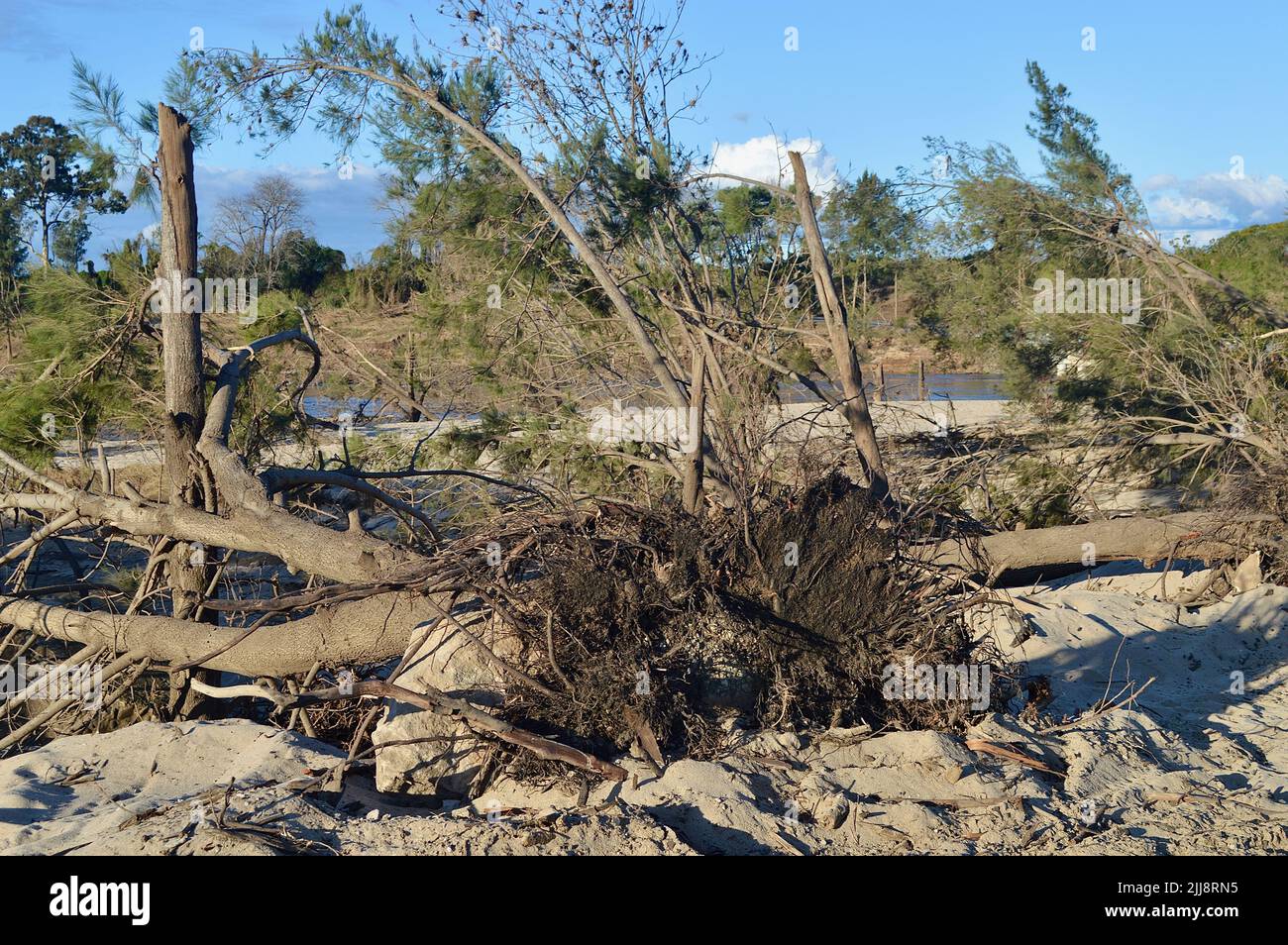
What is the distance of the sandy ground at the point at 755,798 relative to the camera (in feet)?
12.7

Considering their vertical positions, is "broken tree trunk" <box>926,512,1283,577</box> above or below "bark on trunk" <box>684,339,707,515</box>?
below

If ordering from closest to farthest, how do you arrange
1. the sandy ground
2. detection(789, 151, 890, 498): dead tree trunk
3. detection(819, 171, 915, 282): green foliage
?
the sandy ground, detection(789, 151, 890, 498): dead tree trunk, detection(819, 171, 915, 282): green foliage

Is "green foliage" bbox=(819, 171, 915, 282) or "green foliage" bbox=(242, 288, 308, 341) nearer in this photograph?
"green foliage" bbox=(242, 288, 308, 341)

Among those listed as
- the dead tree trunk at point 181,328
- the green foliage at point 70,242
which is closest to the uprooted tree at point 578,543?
the dead tree trunk at point 181,328

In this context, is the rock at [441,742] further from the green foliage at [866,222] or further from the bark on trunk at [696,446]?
the green foliage at [866,222]

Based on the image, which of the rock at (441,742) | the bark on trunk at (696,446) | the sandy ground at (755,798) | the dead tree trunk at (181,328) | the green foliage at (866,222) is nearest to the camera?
the sandy ground at (755,798)

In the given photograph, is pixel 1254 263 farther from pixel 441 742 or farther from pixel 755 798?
pixel 441 742

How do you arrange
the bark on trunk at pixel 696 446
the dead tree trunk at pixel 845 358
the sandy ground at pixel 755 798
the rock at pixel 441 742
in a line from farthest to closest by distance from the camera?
the dead tree trunk at pixel 845 358, the bark on trunk at pixel 696 446, the rock at pixel 441 742, the sandy ground at pixel 755 798

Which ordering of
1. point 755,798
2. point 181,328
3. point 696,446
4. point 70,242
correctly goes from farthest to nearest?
point 70,242, point 181,328, point 696,446, point 755,798

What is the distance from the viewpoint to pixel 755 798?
166 inches

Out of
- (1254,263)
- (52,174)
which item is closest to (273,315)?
(52,174)

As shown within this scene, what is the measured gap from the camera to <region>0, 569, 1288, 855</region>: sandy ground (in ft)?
12.7

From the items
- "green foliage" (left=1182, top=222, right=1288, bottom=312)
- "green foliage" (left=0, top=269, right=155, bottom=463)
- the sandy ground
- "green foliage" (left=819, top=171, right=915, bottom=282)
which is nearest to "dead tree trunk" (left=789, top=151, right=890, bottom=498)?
the sandy ground

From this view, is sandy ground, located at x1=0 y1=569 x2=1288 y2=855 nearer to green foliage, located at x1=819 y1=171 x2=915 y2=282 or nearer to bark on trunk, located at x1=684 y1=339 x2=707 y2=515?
bark on trunk, located at x1=684 y1=339 x2=707 y2=515
